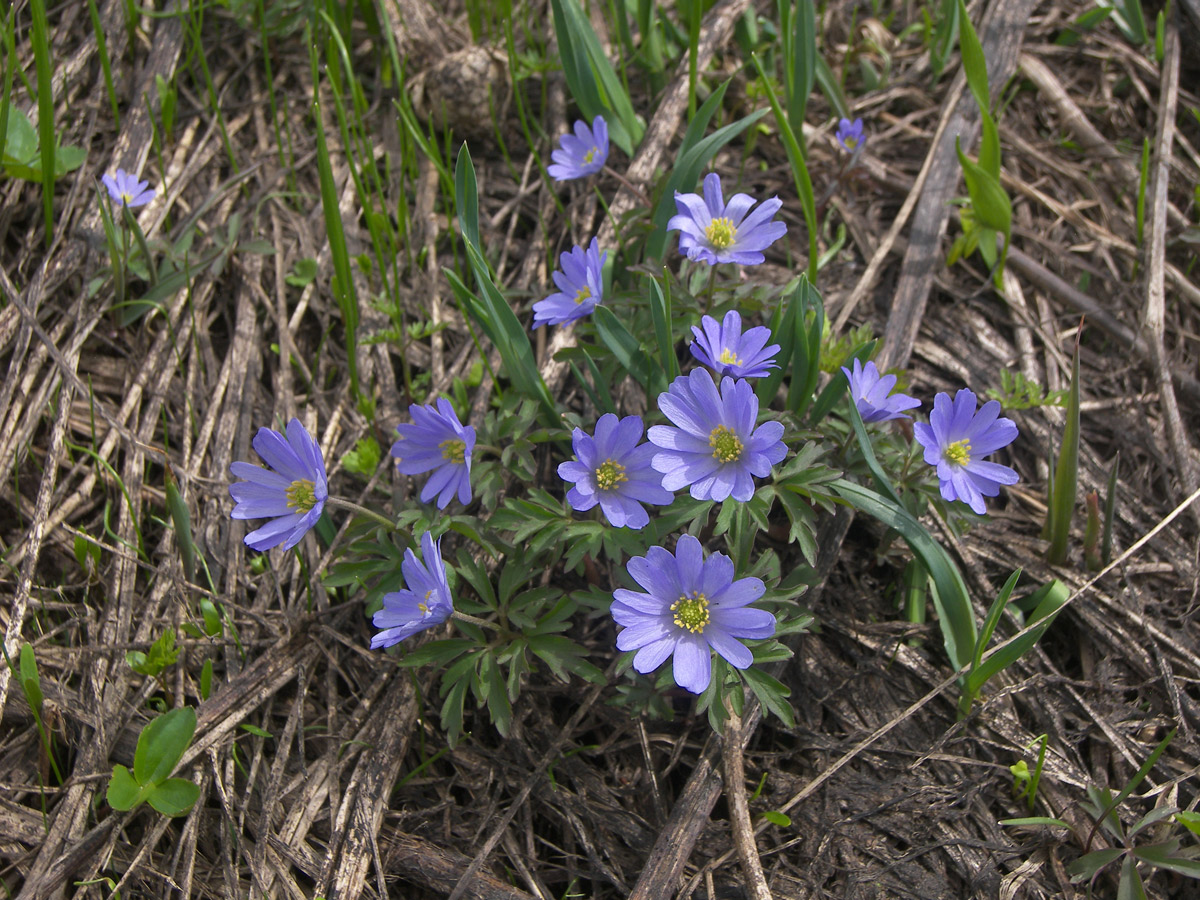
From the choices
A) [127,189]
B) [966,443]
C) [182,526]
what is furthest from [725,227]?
[127,189]

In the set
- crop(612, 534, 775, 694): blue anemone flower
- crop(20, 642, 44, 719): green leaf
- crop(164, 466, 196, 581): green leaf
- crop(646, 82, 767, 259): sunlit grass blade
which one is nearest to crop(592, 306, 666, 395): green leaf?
crop(646, 82, 767, 259): sunlit grass blade

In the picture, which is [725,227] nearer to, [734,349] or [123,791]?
[734,349]

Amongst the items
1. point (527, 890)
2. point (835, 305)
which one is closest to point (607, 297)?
point (835, 305)

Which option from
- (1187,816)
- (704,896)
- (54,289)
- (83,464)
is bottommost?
(704,896)

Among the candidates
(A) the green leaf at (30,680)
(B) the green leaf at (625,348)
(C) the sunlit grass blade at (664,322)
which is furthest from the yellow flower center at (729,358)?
(A) the green leaf at (30,680)

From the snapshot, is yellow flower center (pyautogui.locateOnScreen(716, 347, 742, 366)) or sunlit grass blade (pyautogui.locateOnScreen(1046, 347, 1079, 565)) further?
sunlit grass blade (pyautogui.locateOnScreen(1046, 347, 1079, 565))

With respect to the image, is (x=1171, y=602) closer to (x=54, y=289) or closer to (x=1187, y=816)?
(x=1187, y=816)

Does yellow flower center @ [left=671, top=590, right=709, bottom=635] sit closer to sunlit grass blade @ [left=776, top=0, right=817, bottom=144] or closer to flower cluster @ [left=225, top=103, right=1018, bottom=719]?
flower cluster @ [left=225, top=103, right=1018, bottom=719]
